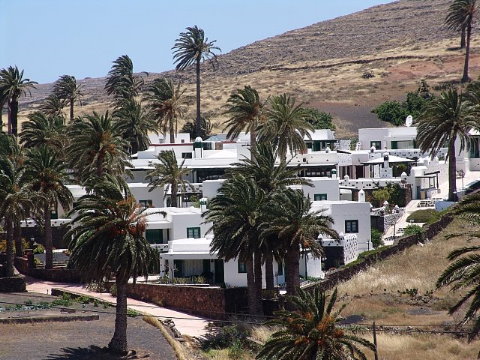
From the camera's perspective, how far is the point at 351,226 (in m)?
66.3

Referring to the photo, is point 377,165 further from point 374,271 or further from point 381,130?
point 374,271

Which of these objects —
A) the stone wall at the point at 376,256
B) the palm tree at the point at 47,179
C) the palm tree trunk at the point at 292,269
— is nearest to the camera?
the palm tree trunk at the point at 292,269

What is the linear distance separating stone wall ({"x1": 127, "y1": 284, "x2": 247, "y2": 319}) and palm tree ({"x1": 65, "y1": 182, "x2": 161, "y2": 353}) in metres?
9.05

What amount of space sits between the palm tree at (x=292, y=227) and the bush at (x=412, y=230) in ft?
36.0

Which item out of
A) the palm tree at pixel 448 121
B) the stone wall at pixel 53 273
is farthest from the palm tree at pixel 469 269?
the palm tree at pixel 448 121

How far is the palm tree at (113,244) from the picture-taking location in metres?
48.2

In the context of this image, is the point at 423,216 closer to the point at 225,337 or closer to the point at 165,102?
the point at 225,337

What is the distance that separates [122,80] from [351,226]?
169 feet

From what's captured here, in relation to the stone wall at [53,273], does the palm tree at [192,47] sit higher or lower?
higher

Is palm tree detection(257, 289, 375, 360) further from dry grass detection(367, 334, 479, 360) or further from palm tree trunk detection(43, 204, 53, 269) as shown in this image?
palm tree trunk detection(43, 204, 53, 269)

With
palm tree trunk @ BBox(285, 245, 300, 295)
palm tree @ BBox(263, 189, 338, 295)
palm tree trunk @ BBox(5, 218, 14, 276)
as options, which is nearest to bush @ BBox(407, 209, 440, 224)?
palm tree @ BBox(263, 189, 338, 295)

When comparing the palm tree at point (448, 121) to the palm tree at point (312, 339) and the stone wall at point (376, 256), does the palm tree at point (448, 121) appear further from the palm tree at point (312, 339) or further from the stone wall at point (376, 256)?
the palm tree at point (312, 339)

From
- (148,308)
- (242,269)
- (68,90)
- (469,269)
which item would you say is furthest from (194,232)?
(68,90)

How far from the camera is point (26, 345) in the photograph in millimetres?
47719
